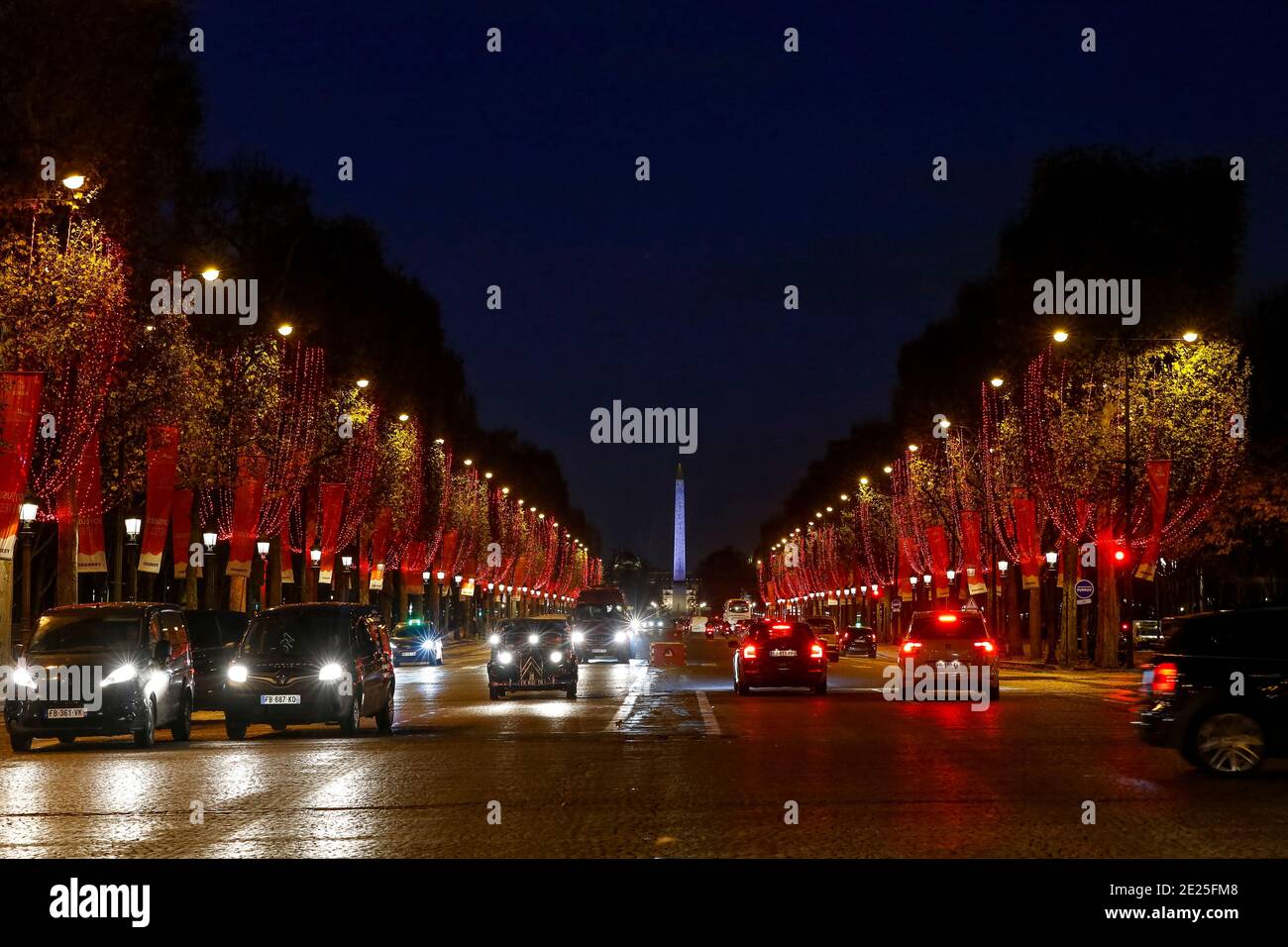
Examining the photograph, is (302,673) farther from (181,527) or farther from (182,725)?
(181,527)

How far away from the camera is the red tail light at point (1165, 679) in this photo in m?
19.2

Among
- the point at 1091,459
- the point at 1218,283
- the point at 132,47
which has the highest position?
the point at 132,47

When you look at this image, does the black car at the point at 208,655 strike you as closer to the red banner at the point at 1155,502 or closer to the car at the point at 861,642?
the red banner at the point at 1155,502

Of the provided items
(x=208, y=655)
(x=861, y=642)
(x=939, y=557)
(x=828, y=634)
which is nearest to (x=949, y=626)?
(x=208, y=655)

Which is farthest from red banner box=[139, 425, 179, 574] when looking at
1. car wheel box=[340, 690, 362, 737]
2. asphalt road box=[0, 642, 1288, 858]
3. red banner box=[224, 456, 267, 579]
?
car wheel box=[340, 690, 362, 737]

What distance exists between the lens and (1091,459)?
5625cm

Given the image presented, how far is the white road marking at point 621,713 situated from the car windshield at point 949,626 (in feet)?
20.6

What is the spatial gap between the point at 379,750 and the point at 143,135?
26301 millimetres

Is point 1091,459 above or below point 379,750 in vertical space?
above

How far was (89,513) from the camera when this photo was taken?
40250 mm

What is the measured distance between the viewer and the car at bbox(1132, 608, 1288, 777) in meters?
18.7

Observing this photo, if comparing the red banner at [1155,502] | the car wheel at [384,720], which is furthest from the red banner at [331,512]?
the car wheel at [384,720]
